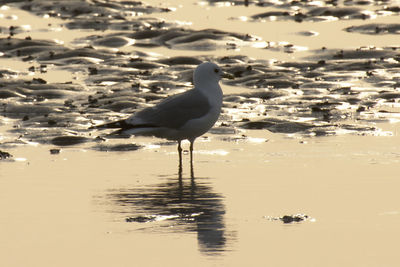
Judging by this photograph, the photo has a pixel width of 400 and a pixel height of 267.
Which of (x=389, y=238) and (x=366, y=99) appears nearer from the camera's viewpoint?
(x=389, y=238)

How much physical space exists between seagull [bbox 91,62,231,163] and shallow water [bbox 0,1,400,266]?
322mm

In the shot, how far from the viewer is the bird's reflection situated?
33.5 ft

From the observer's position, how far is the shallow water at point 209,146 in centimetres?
985

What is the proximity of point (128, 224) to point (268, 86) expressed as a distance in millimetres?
9645

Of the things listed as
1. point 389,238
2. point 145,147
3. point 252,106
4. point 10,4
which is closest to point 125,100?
point 252,106

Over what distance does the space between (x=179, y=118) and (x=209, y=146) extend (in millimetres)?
800

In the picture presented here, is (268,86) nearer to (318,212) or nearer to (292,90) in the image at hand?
(292,90)

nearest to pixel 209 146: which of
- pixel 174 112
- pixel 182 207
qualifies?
pixel 174 112

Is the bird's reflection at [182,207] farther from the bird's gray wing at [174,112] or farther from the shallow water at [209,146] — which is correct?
the bird's gray wing at [174,112]

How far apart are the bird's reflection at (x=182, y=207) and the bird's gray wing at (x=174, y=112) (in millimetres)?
1413

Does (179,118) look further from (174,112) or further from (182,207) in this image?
(182,207)

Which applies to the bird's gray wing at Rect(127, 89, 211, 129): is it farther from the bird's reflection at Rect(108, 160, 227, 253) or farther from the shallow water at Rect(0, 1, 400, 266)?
the bird's reflection at Rect(108, 160, 227, 253)

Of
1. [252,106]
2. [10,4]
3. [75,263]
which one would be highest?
[10,4]

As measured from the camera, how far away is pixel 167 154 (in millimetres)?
14664
